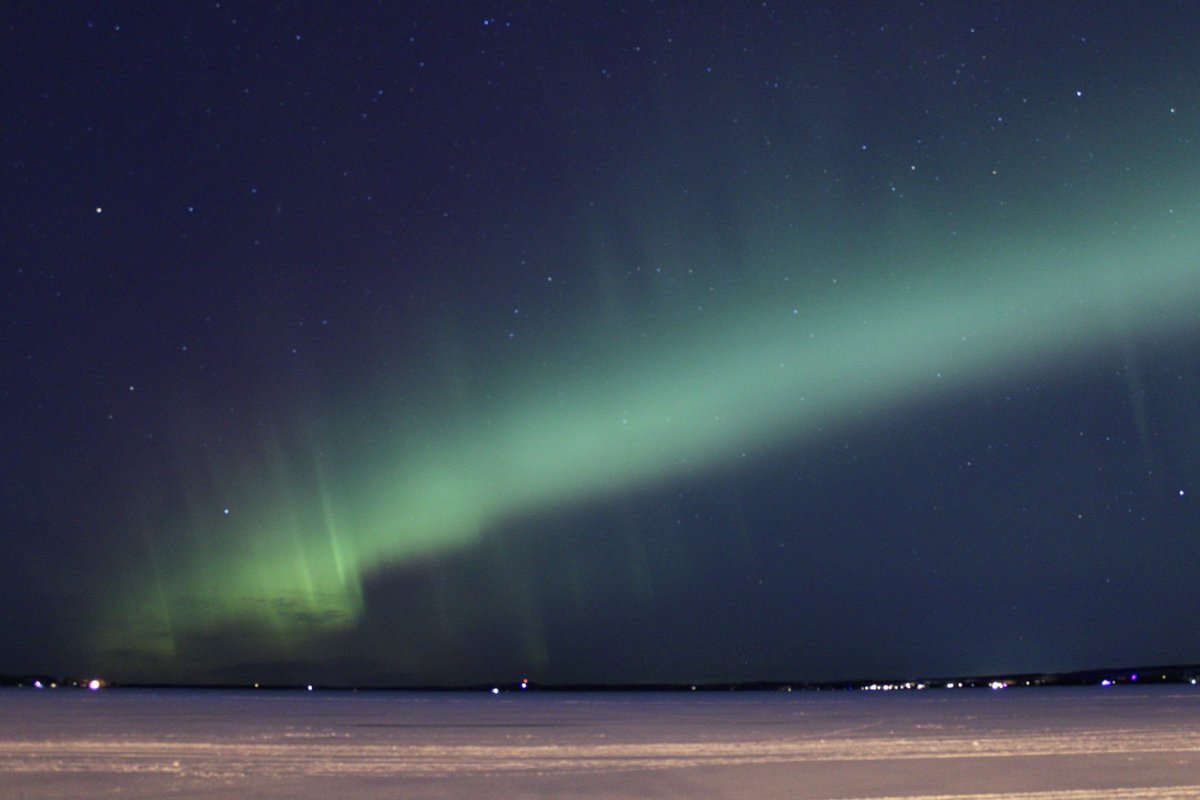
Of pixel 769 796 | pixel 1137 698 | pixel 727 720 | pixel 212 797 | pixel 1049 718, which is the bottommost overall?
pixel 1137 698

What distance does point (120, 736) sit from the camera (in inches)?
303

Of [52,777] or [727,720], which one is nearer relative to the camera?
[52,777]

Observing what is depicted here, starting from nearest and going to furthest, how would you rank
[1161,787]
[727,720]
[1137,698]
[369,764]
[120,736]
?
[1161,787] → [369,764] → [120,736] → [727,720] → [1137,698]

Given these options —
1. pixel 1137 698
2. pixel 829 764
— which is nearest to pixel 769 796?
pixel 829 764

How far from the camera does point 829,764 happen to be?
20.0 feet

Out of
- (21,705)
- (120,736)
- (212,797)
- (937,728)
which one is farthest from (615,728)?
(21,705)

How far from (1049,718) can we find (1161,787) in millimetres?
5538

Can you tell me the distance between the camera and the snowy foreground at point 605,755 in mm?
5008

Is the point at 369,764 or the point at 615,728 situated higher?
the point at 369,764

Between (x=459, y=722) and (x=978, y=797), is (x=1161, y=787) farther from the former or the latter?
(x=459, y=722)

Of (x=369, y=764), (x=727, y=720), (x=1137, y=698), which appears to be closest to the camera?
(x=369, y=764)

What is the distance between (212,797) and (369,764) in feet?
4.92

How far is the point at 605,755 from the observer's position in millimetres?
6492

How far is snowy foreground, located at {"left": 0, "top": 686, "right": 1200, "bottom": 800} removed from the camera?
5008 millimetres
